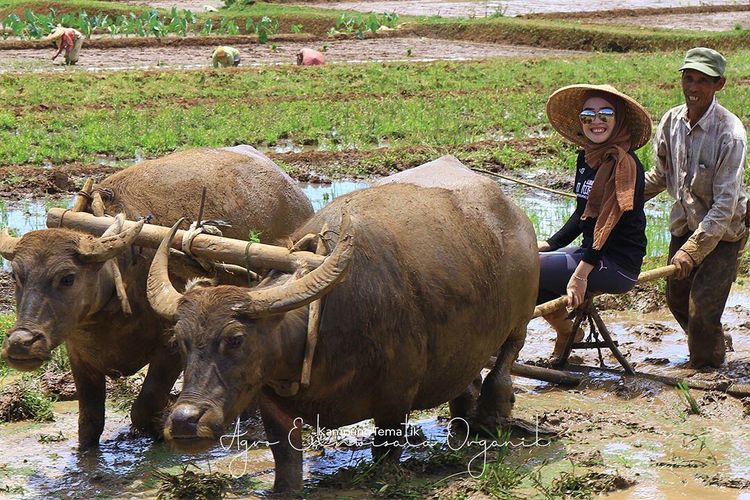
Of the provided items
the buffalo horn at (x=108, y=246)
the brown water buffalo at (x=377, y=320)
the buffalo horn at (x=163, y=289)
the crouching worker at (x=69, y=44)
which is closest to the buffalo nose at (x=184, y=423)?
the brown water buffalo at (x=377, y=320)

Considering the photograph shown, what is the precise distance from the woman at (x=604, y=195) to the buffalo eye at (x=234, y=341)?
2.24m

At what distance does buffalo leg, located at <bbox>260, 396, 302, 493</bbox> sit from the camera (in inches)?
191

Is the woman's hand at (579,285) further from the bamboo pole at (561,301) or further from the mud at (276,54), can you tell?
the mud at (276,54)

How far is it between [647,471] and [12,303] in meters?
4.77

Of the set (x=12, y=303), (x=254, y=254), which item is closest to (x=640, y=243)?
(x=254, y=254)

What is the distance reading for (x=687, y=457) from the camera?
17.7 ft

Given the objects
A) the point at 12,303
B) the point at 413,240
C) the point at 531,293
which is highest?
the point at 413,240

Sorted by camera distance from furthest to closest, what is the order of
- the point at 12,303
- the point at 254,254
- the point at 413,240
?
the point at 12,303 → the point at 413,240 → the point at 254,254

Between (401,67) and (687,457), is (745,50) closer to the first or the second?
(401,67)

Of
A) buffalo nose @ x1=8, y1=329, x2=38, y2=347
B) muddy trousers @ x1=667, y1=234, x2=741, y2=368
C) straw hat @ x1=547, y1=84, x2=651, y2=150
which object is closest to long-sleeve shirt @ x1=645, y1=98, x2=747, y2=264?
muddy trousers @ x1=667, y1=234, x2=741, y2=368

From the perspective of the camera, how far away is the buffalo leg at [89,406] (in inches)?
224

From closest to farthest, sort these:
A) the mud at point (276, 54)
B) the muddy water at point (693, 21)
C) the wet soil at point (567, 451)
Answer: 1. the wet soil at point (567, 451)
2. the mud at point (276, 54)
3. the muddy water at point (693, 21)

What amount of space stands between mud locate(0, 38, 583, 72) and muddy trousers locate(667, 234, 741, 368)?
17215 mm

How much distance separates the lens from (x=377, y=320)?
15.6 ft
